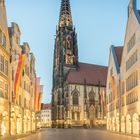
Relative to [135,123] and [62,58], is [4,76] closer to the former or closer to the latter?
[135,123]

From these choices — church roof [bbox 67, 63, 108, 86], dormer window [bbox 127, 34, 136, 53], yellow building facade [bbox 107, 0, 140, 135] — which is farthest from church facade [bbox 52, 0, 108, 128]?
dormer window [bbox 127, 34, 136, 53]

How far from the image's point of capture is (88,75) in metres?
164

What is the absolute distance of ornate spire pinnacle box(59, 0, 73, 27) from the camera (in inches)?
6403

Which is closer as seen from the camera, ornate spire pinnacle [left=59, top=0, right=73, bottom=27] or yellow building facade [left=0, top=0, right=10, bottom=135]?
yellow building facade [left=0, top=0, right=10, bottom=135]

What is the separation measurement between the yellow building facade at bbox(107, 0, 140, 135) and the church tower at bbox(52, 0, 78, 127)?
8032cm

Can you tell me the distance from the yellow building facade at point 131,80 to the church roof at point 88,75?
79.8 metres

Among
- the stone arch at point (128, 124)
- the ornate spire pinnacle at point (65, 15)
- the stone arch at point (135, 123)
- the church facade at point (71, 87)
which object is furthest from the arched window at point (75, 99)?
the stone arch at point (135, 123)

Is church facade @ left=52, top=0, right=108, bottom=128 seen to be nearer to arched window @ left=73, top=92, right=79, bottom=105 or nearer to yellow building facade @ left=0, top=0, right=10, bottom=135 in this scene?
arched window @ left=73, top=92, right=79, bottom=105

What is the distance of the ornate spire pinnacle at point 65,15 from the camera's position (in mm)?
162625

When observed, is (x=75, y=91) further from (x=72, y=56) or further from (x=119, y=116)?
(x=119, y=116)

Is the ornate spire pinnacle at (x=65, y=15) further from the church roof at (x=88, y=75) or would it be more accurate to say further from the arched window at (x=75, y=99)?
the arched window at (x=75, y=99)

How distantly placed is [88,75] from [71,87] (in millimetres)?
16844

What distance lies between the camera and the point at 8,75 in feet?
155

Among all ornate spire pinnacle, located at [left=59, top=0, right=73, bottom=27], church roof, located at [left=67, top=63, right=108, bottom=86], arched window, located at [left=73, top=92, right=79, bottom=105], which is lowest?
arched window, located at [left=73, top=92, right=79, bottom=105]
